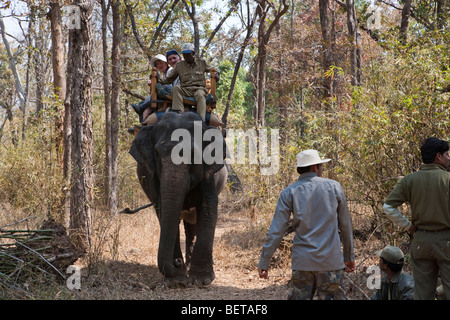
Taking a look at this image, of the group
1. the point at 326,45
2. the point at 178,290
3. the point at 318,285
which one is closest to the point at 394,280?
the point at 318,285

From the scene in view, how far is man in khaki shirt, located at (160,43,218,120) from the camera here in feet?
27.4

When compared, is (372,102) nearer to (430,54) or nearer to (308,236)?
(430,54)

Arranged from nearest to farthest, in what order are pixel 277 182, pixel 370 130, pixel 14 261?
pixel 14 261, pixel 370 130, pixel 277 182

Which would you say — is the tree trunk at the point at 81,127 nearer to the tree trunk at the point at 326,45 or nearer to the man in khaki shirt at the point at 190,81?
the man in khaki shirt at the point at 190,81

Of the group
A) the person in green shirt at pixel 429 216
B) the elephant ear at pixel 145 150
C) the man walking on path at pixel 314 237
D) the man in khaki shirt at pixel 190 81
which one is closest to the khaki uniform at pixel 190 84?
the man in khaki shirt at pixel 190 81

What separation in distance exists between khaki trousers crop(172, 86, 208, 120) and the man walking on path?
3.79 m

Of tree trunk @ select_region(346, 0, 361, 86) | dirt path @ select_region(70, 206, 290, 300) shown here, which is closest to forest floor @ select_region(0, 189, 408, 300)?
dirt path @ select_region(70, 206, 290, 300)

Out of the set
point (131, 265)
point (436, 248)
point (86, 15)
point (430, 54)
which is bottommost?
point (131, 265)

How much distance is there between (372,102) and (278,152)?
10.9 ft

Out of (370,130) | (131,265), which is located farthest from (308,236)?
(131,265)

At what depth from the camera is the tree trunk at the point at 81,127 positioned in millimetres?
8469

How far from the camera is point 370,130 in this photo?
7523 millimetres

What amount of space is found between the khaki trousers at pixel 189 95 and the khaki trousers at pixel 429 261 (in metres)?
4.23

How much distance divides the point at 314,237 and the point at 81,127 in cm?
514
